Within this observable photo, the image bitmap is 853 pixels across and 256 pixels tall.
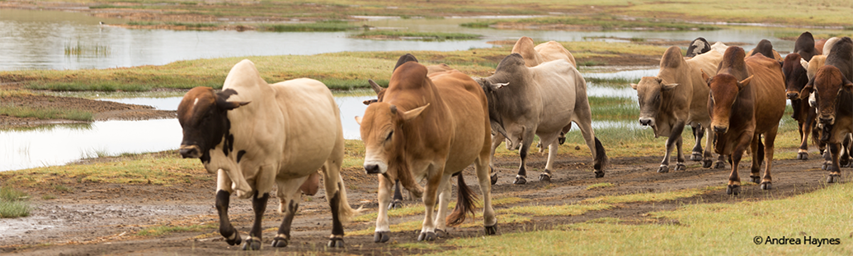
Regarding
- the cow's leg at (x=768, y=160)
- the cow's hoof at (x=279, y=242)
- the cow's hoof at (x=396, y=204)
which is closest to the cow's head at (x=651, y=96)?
the cow's leg at (x=768, y=160)

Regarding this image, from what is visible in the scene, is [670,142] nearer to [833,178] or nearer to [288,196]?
[833,178]

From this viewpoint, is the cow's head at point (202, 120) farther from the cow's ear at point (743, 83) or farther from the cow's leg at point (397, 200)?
the cow's ear at point (743, 83)

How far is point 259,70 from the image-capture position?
1093 inches

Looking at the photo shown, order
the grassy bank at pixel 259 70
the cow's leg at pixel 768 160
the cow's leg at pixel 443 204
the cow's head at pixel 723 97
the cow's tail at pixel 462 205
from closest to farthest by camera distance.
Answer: the cow's leg at pixel 443 204 → the cow's tail at pixel 462 205 → the cow's head at pixel 723 97 → the cow's leg at pixel 768 160 → the grassy bank at pixel 259 70

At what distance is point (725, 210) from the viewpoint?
30.4 ft

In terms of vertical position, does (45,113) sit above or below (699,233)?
below

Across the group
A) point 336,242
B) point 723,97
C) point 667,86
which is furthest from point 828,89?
point 336,242

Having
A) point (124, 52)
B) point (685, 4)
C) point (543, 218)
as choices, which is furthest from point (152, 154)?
point (685, 4)

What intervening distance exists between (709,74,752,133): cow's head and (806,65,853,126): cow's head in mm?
1695

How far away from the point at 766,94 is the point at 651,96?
7.63 feet

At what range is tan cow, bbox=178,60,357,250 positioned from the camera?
6160 mm

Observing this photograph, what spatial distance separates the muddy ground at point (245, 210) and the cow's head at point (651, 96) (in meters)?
0.94

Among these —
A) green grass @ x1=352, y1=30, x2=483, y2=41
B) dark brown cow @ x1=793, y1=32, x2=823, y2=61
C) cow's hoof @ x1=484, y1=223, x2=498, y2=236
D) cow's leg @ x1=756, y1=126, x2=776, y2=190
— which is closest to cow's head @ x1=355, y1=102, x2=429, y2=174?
cow's hoof @ x1=484, y1=223, x2=498, y2=236

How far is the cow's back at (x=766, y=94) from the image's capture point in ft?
36.9
